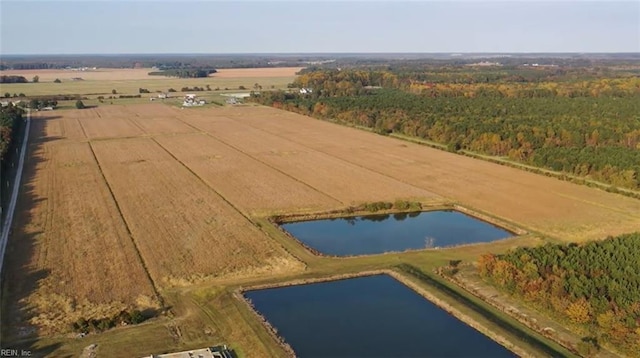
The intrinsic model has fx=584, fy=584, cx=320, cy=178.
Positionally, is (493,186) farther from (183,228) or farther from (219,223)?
(183,228)

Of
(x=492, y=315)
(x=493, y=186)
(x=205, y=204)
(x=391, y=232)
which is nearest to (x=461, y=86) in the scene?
(x=493, y=186)

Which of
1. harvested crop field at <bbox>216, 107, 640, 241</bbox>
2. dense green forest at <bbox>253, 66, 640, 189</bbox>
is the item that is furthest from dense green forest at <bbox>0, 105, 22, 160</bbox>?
dense green forest at <bbox>253, 66, 640, 189</bbox>

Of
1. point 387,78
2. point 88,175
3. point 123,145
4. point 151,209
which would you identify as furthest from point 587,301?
point 387,78

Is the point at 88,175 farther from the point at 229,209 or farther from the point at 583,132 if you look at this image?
the point at 583,132

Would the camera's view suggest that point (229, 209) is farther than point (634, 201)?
No

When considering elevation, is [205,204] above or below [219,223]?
above

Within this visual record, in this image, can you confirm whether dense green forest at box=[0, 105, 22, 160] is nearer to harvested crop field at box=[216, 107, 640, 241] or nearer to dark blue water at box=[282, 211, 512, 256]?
harvested crop field at box=[216, 107, 640, 241]
